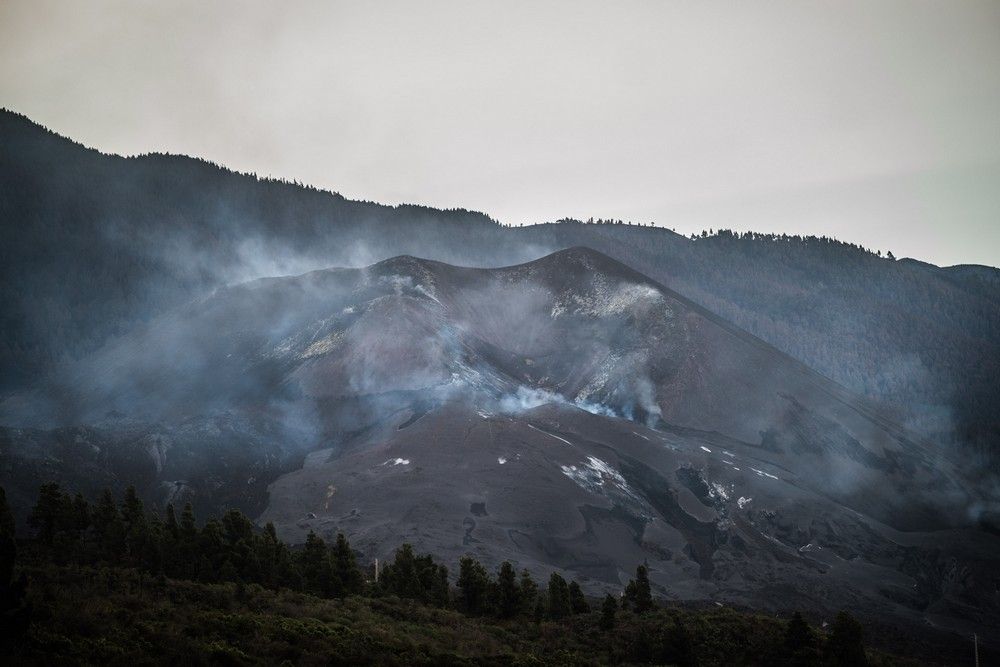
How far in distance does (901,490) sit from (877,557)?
25739mm

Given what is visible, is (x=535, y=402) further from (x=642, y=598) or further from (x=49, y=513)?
(x=49, y=513)

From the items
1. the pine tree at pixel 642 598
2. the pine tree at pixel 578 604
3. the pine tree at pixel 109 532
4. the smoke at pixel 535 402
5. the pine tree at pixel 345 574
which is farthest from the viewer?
the smoke at pixel 535 402

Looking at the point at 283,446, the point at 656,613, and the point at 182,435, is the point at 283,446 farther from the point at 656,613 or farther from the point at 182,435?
the point at 656,613

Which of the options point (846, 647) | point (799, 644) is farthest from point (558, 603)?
point (846, 647)

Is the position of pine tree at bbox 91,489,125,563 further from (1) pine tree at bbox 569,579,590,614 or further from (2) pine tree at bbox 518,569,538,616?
(1) pine tree at bbox 569,579,590,614

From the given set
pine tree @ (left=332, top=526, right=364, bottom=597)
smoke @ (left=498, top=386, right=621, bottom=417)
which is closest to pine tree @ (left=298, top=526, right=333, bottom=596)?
pine tree @ (left=332, top=526, right=364, bottom=597)

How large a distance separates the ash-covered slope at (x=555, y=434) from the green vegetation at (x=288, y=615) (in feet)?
98.8

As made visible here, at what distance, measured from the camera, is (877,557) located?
99062 millimetres

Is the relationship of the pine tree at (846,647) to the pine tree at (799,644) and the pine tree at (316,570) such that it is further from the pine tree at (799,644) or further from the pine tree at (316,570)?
the pine tree at (316,570)

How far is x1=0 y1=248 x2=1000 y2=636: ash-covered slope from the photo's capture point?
3600 inches

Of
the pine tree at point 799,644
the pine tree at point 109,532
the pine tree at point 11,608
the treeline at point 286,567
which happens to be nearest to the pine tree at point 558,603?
the treeline at point 286,567

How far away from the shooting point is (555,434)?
11225 centimetres

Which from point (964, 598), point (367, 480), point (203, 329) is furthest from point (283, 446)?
point (964, 598)

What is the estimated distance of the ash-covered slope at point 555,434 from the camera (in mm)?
91438
